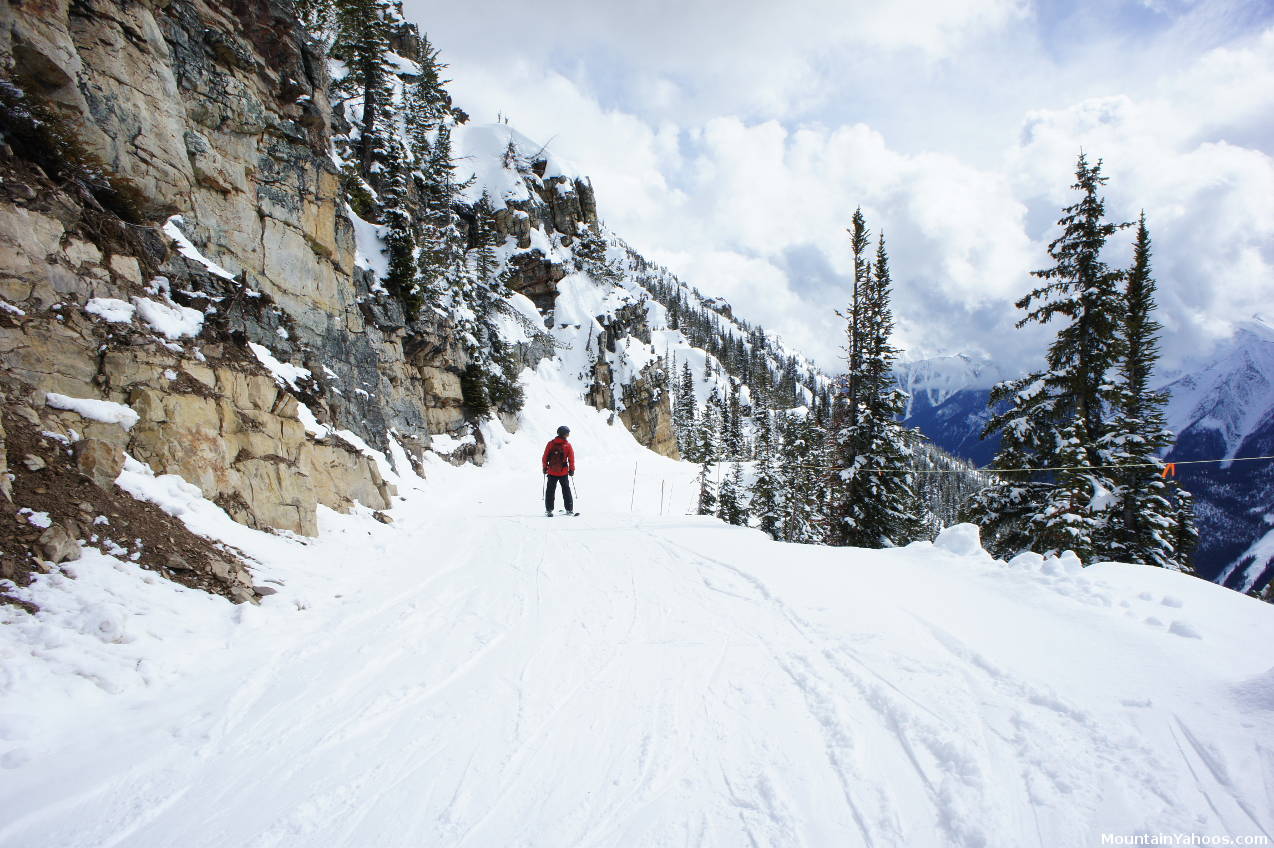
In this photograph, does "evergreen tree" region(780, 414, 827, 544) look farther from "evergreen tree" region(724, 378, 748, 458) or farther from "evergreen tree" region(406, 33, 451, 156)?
"evergreen tree" region(724, 378, 748, 458)

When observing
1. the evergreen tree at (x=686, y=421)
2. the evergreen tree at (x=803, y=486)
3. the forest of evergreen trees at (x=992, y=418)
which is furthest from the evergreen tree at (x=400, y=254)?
the evergreen tree at (x=686, y=421)

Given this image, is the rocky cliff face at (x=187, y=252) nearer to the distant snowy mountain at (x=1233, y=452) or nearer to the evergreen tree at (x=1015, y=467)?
the evergreen tree at (x=1015, y=467)

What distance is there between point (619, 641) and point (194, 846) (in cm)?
313

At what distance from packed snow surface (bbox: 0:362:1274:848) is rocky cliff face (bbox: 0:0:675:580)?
4.76 ft

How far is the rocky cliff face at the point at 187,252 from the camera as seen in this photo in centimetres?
618

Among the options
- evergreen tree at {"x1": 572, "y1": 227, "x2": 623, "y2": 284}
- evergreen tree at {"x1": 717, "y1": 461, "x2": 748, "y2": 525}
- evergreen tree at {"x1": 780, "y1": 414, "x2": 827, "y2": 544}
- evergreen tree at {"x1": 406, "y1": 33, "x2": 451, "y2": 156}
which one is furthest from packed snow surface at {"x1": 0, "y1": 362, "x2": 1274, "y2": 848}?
evergreen tree at {"x1": 572, "y1": 227, "x2": 623, "y2": 284}

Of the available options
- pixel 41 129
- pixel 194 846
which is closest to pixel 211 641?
pixel 194 846

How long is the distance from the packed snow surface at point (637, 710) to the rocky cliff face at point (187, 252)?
145cm

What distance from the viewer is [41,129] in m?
7.06

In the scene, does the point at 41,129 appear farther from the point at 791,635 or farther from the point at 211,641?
the point at 791,635

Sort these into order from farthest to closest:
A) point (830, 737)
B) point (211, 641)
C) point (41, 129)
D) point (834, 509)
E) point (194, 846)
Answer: point (834, 509) → point (41, 129) → point (211, 641) → point (830, 737) → point (194, 846)

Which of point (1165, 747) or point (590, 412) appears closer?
point (1165, 747)

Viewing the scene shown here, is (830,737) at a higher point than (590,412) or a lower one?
lower

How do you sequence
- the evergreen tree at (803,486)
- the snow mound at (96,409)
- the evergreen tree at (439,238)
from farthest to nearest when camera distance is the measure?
1. the evergreen tree at (439,238)
2. the evergreen tree at (803,486)
3. the snow mound at (96,409)
